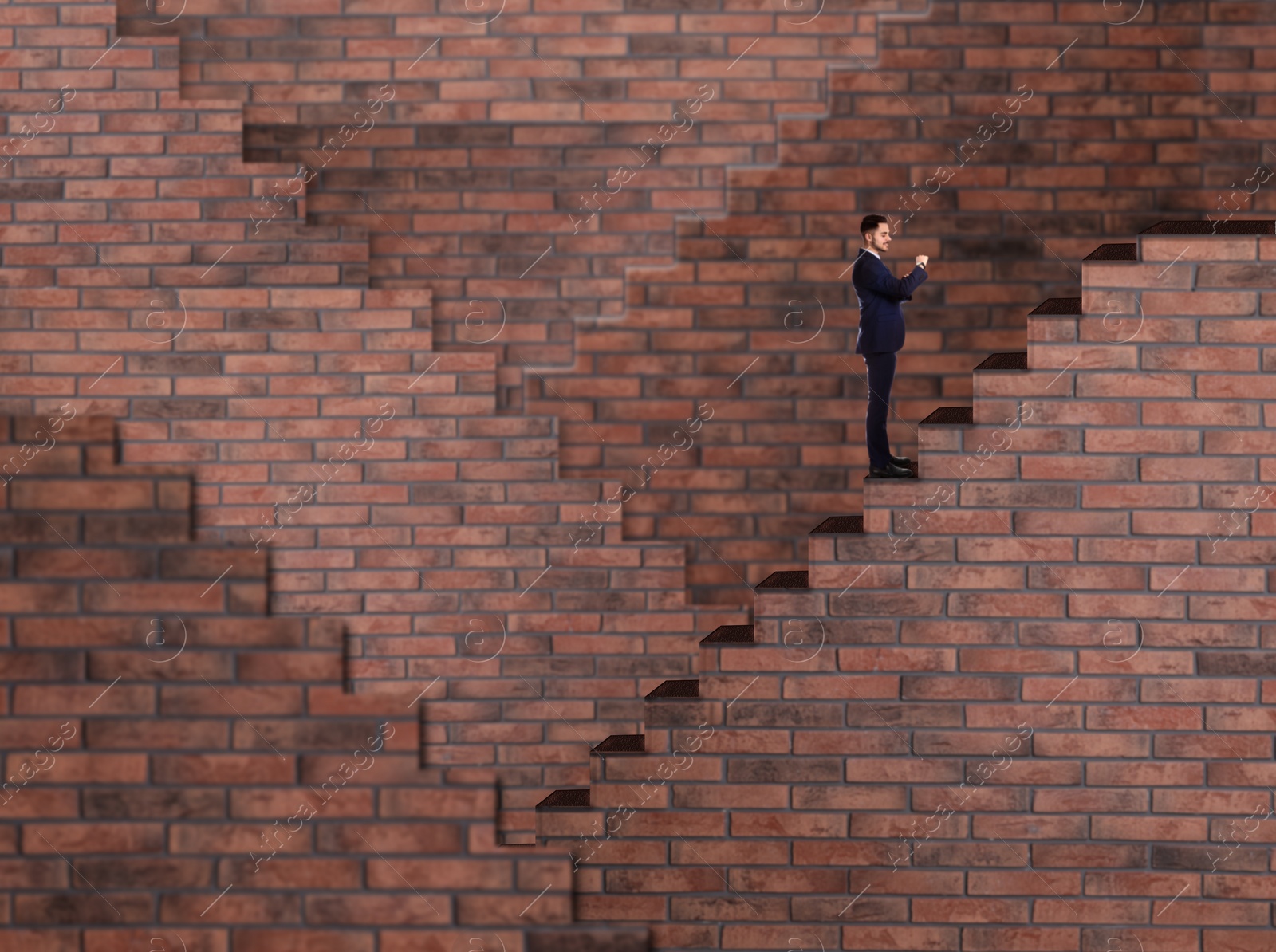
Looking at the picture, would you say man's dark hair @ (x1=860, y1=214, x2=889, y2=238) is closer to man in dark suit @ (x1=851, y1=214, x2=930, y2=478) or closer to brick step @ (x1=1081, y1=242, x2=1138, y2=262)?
man in dark suit @ (x1=851, y1=214, x2=930, y2=478)

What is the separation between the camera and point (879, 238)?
3395 mm

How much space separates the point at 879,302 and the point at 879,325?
0.23 ft

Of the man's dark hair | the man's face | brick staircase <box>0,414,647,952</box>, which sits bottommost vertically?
brick staircase <box>0,414,647,952</box>

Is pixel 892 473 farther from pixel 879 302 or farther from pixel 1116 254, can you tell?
pixel 1116 254

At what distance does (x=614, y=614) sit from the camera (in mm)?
3928

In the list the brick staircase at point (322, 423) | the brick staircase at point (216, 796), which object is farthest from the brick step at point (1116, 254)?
the brick staircase at point (216, 796)

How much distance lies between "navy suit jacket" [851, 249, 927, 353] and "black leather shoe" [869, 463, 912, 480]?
0.36m

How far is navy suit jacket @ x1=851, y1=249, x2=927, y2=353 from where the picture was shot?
10.8 feet

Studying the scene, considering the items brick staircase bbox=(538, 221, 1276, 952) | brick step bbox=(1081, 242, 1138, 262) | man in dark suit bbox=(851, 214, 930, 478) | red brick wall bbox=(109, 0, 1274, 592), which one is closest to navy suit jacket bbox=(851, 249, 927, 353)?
man in dark suit bbox=(851, 214, 930, 478)

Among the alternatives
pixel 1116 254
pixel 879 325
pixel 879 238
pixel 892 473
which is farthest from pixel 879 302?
pixel 1116 254

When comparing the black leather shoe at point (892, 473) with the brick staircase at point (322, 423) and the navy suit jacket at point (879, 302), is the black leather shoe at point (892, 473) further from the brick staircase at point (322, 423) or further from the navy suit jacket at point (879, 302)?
the brick staircase at point (322, 423)

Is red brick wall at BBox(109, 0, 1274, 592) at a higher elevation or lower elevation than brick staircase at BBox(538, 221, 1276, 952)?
higher

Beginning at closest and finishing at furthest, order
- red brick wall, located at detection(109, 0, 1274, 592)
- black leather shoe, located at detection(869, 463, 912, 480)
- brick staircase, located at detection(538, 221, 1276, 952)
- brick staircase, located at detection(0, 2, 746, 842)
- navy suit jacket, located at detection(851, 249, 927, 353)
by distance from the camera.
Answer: brick staircase, located at detection(538, 221, 1276, 952) < black leather shoe, located at detection(869, 463, 912, 480) < navy suit jacket, located at detection(851, 249, 927, 353) < brick staircase, located at detection(0, 2, 746, 842) < red brick wall, located at detection(109, 0, 1274, 592)

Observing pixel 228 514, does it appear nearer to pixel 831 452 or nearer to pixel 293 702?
pixel 293 702
